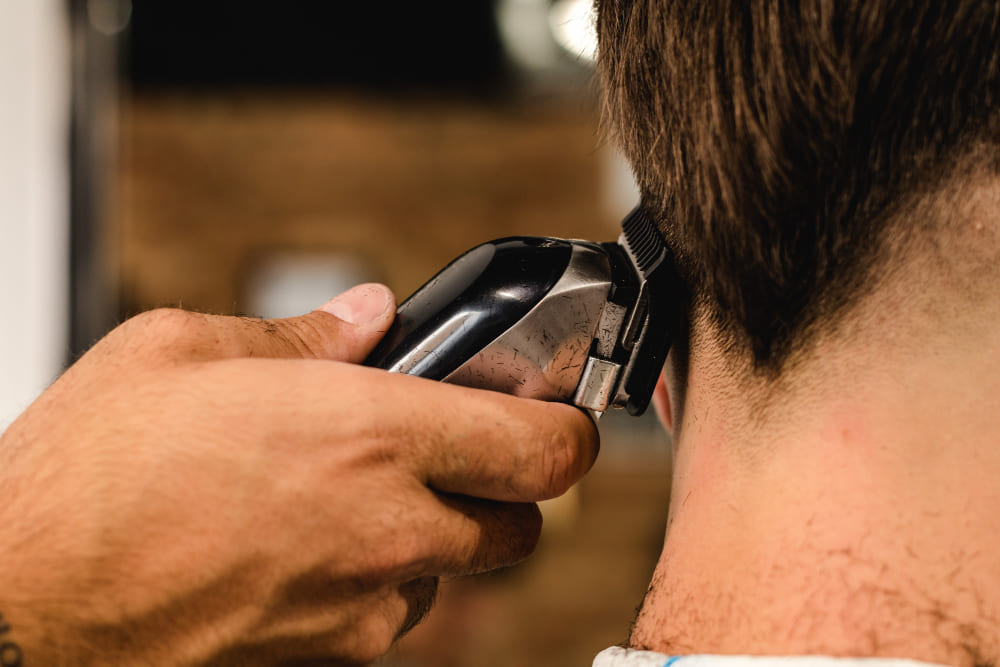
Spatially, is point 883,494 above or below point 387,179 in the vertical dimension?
above

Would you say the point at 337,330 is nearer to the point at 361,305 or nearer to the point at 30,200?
the point at 361,305

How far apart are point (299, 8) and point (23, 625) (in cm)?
267

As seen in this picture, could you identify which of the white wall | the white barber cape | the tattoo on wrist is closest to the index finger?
the white barber cape

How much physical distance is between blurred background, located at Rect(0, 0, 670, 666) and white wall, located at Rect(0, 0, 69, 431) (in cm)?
56

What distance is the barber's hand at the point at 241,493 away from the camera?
17.7 inches

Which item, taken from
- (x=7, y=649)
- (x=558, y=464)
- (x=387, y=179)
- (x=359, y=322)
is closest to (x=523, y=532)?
(x=558, y=464)

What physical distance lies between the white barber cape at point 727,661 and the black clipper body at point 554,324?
0.54ft

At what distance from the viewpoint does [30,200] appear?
191 centimetres

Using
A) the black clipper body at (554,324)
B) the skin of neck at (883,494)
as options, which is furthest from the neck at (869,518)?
the black clipper body at (554,324)

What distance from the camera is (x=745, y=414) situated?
46cm

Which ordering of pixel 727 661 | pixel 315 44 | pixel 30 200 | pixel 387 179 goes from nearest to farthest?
pixel 727 661, pixel 30 200, pixel 315 44, pixel 387 179

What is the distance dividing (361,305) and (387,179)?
8.08 ft

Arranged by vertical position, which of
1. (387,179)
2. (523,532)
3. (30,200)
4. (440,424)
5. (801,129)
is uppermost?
(801,129)

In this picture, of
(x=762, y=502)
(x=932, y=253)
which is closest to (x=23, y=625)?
(x=762, y=502)
